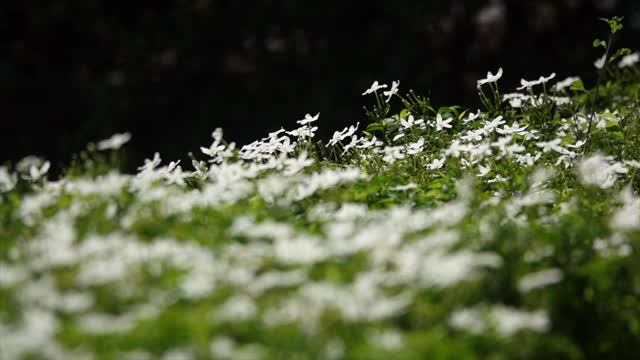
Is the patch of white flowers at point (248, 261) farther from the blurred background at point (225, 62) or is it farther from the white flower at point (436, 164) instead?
the blurred background at point (225, 62)

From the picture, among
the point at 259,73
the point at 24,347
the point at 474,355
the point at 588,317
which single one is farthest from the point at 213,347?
the point at 259,73

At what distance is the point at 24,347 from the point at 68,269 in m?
0.34

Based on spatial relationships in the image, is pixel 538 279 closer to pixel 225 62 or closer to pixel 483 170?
pixel 483 170

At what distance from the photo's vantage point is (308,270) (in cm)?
197

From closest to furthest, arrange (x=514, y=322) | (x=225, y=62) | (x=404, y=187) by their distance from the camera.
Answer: (x=514, y=322) < (x=404, y=187) < (x=225, y=62)

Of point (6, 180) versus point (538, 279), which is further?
point (6, 180)

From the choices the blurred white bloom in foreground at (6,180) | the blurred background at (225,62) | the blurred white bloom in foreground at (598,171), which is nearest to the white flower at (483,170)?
the blurred white bloom in foreground at (598,171)

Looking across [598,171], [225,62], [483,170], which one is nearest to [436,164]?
[483,170]

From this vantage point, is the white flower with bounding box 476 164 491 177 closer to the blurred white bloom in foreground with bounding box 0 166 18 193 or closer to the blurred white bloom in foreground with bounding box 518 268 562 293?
the blurred white bloom in foreground with bounding box 518 268 562 293

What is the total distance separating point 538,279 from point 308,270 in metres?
0.51

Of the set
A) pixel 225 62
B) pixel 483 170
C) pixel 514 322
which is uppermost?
pixel 225 62


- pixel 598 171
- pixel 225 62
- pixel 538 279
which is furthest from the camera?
pixel 225 62

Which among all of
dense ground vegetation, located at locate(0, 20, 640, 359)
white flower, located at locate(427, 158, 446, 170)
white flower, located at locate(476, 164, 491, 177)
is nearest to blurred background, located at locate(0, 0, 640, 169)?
white flower, located at locate(427, 158, 446, 170)

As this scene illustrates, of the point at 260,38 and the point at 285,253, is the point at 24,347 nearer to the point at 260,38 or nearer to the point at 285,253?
the point at 285,253
